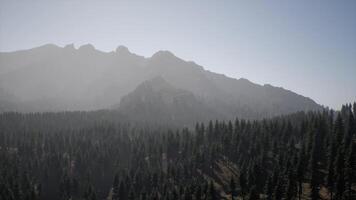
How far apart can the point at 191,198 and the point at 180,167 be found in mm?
36713

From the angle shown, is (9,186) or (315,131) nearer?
(9,186)

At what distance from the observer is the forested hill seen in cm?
10294

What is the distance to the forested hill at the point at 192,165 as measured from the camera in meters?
103

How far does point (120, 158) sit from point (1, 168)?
192 feet

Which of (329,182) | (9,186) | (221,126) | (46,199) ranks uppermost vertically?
(221,126)

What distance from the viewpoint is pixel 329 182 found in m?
98.4

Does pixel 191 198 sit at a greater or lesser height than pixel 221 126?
lesser

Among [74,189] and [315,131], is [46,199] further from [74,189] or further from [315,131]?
[315,131]

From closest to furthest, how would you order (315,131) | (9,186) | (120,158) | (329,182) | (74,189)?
1. (329,182)
2. (9,186)
3. (74,189)
4. (315,131)
5. (120,158)

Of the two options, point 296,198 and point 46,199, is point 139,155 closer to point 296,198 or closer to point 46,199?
point 46,199

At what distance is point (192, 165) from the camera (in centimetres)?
13462

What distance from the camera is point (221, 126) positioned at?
7003 inches

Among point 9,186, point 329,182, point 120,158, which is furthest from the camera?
point 120,158

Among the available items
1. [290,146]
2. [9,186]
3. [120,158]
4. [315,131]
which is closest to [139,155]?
[120,158]
